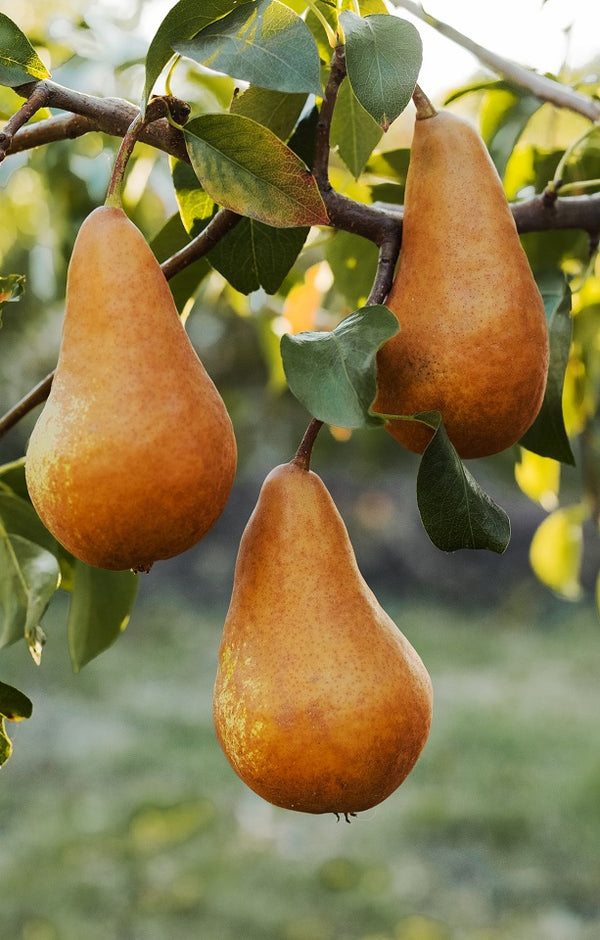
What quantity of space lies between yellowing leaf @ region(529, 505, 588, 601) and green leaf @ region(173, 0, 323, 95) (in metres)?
0.99

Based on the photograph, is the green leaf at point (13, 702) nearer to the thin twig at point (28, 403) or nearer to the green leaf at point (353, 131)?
the thin twig at point (28, 403)

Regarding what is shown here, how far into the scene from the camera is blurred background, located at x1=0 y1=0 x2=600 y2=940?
133 cm

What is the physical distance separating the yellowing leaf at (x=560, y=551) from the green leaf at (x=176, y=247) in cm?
77

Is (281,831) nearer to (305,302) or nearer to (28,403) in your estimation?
(305,302)

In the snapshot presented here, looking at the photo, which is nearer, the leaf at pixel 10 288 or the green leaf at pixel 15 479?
the leaf at pixel 10 288

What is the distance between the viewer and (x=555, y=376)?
678 mm

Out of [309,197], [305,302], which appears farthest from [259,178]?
[305,302]

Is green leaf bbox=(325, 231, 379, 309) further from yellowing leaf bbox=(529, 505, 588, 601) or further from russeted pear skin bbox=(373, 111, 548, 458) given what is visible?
yellowing leaf bbox=(529, 505, 588, 601)

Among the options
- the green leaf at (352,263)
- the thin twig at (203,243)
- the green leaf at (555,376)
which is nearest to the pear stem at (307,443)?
the thin twig at (203,243)

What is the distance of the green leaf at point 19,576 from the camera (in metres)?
0.67

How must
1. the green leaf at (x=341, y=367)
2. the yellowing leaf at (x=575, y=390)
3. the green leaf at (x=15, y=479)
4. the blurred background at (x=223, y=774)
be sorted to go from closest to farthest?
1. the green leaf at (x=341, y=367)
2. the green leaf at (x=15, y=479)
3. the yellowing leaf at (x=575, y=390)
4. the blurred background at (x=223, y=774)

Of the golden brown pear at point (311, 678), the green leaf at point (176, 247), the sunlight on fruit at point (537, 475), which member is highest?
the green leaf at point (176, 247)

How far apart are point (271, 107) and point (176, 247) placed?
142 millimetres

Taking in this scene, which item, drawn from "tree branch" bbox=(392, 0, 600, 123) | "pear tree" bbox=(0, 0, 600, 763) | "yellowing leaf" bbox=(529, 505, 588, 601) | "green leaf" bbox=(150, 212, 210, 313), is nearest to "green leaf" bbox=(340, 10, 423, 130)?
"pear tree" bbox=(0, 0, 600, 763)
